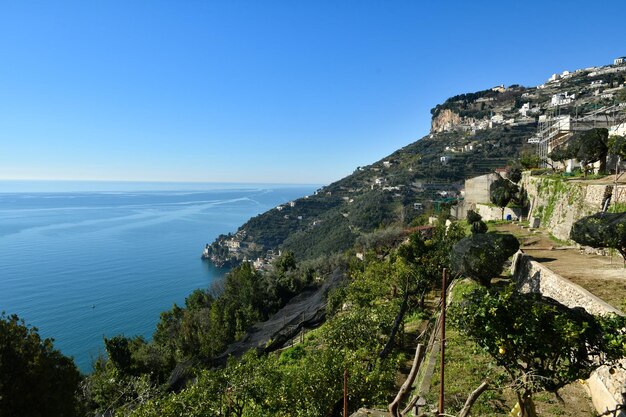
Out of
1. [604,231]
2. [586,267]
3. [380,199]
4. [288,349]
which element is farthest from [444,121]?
[604,231]

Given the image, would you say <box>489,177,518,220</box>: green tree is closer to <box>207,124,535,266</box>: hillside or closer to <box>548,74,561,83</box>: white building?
Answer: <box>207,124,535,266</box>: hillside

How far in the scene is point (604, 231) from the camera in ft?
28.7

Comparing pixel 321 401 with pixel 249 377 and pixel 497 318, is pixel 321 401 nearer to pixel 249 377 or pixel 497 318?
pixel 249 377

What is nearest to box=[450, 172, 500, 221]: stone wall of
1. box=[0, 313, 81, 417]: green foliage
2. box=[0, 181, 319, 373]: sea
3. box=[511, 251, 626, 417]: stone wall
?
box=[511, 251, 626, 417]: stone wall

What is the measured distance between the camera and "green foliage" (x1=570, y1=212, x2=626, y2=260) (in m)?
8.48

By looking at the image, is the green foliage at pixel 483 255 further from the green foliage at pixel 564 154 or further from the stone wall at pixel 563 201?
the green foliage at pixel 564 154

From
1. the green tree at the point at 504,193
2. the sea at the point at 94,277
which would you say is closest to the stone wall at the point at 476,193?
the green tree at the point at 504,193

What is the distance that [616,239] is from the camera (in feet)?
27.8

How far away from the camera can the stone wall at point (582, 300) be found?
520 centimetres

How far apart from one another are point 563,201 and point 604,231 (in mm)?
9298

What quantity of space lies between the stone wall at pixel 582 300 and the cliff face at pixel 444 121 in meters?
120

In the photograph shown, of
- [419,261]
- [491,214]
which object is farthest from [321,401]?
[491,214]

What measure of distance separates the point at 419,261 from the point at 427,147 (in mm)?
91358

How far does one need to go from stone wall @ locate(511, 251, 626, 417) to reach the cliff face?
392 ft
